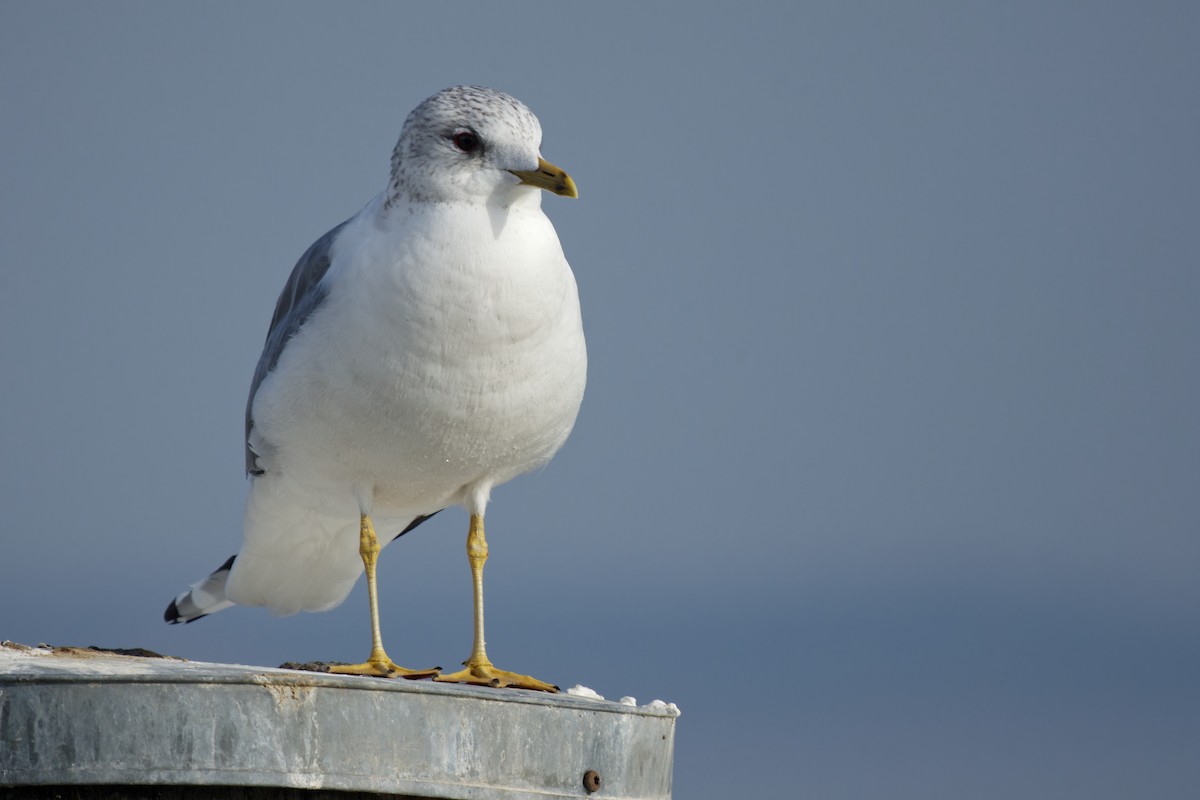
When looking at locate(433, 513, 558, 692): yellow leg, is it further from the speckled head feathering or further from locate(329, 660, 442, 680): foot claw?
the speckled head feathering

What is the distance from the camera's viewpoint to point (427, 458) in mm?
5625

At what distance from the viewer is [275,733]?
3359 millimetres

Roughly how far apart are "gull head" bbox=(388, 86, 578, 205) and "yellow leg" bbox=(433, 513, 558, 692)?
4.59ft

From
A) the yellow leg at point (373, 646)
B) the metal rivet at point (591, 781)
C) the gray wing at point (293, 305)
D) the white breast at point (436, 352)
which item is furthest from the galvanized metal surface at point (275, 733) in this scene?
the gray wing at point (293, 305)

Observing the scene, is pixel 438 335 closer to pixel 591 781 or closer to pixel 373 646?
pixel 373 646

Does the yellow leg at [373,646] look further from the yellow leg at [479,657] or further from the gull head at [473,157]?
the gull head at [473,157]

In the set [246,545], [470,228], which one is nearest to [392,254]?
[470,228]

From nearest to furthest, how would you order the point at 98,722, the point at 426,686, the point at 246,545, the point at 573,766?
the point at 98,722, the point at 426,686, the point at 573,766, the point at 246,545

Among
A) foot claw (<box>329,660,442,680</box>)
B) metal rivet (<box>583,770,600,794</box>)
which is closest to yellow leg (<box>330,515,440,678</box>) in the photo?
foot claw (<box>329,660,442,680</box>)

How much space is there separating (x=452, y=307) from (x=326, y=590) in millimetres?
2301

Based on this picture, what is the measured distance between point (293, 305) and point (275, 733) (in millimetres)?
2873

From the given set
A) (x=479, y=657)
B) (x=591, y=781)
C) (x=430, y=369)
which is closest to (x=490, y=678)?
(x=479, y=657)

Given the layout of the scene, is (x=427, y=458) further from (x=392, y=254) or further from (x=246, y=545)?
(x=246, y=545)

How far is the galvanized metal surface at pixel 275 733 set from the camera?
10.8 ft
